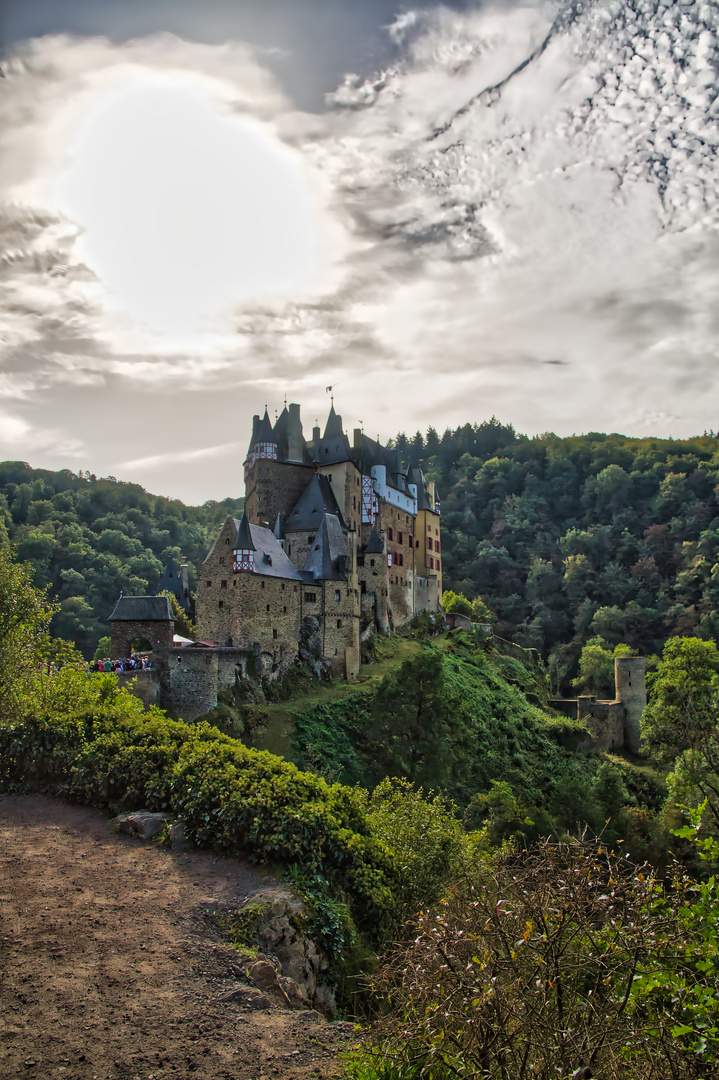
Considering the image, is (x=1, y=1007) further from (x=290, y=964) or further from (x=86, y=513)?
(x=86, y=513)

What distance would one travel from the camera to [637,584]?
80.4m

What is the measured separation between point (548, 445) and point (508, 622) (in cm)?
3860

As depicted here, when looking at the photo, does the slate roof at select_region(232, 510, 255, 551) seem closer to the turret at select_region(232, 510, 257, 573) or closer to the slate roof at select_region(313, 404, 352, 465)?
the turret at select_region(232, 510, 257, 573)

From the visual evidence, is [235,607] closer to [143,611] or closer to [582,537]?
[143,611]

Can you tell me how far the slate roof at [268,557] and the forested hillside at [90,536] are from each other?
24553mm

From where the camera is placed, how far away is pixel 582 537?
3381 inches

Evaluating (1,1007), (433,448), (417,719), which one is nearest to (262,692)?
(417,719)

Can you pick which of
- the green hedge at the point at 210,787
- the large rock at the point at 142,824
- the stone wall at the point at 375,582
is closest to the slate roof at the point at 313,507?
the stone wall at the point at 375,582

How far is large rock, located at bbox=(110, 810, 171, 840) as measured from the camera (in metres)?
12.6

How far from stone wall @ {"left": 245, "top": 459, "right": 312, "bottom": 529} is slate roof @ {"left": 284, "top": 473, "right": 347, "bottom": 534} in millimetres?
699

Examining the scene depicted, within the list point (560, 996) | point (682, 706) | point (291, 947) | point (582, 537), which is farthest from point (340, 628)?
point (582, 537)

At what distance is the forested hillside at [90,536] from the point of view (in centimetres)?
6581

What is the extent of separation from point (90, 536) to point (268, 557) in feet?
157

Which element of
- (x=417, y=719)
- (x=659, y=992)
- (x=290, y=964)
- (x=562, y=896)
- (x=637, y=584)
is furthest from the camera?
(x=637, y=584)
